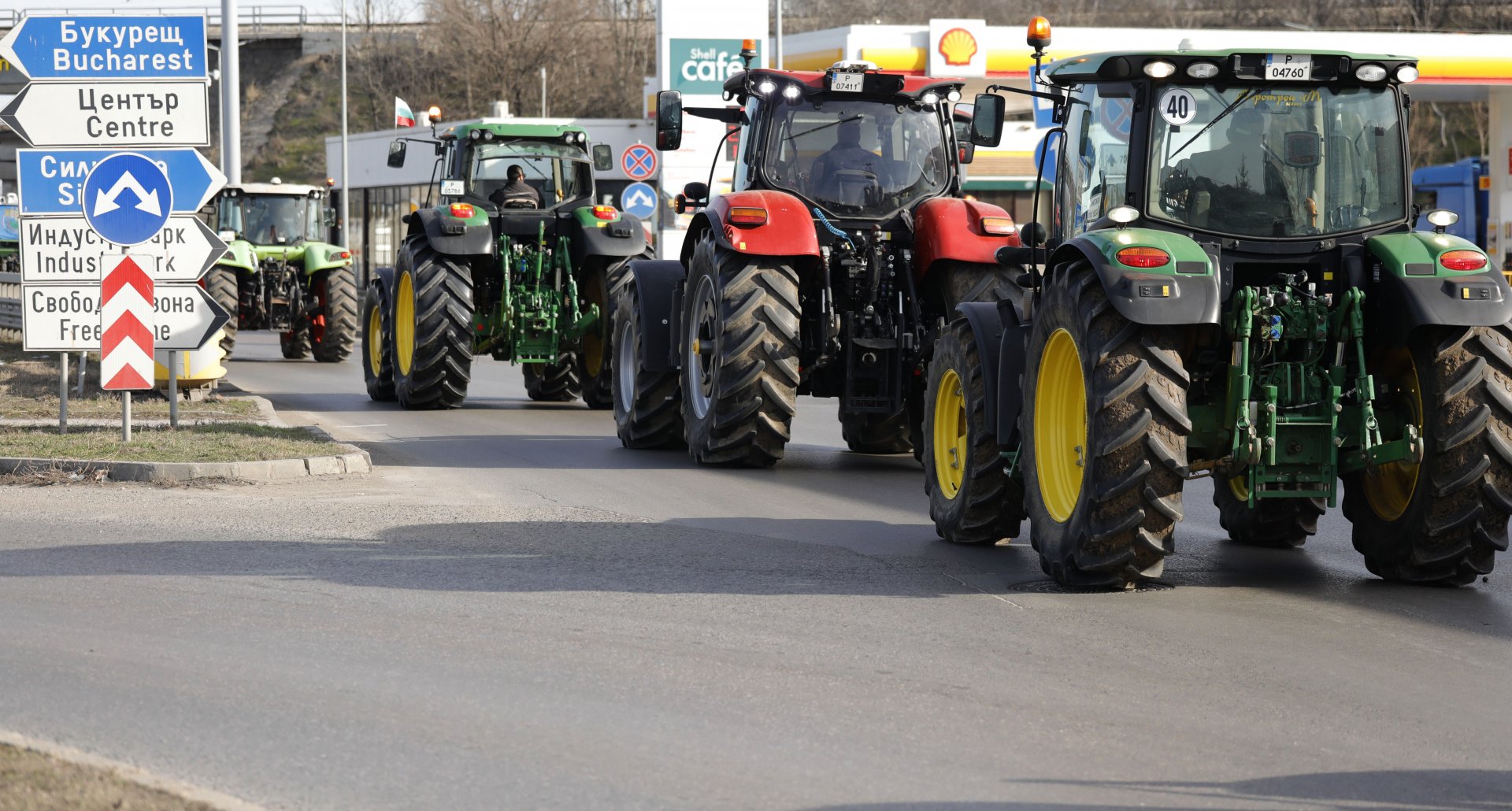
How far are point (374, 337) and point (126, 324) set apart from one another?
671cm

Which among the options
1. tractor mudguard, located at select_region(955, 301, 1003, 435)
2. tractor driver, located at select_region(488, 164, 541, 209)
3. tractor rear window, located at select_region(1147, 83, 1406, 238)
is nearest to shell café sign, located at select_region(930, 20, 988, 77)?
tractor driver, located at select_region(488, 164, 541, 209)

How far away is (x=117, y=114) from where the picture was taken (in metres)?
15.0

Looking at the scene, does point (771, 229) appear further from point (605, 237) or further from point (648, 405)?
point (605, 237)

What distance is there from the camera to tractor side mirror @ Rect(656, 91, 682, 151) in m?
14.4

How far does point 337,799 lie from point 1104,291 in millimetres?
4296

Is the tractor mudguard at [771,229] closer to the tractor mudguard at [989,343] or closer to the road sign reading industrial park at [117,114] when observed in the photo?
the tractor mudguard at [989,343]

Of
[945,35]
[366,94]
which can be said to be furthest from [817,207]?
[366,94]

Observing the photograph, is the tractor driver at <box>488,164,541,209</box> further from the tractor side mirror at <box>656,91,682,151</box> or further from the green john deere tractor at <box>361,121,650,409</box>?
the tractor side mirror at <box>656,91,682,151</box>

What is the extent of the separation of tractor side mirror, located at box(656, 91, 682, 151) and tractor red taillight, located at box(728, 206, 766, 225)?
4.14 feet

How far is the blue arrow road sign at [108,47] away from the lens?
1476 centimetres

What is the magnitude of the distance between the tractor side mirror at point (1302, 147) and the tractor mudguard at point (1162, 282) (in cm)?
76

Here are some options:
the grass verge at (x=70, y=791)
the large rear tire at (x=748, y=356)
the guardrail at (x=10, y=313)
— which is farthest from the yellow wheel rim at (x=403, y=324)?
the grass verge at (x=70, y=791)

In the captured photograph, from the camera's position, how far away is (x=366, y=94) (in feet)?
293

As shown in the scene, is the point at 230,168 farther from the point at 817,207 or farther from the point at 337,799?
the point at 337,799
